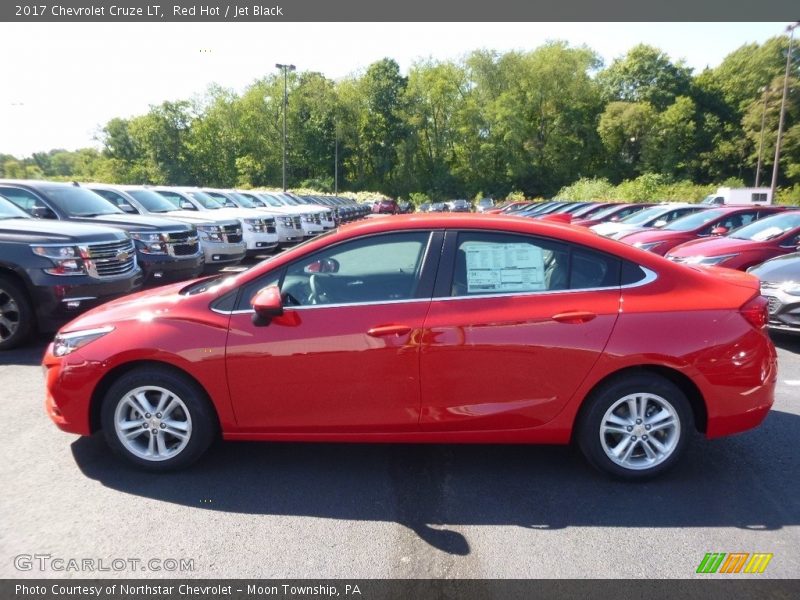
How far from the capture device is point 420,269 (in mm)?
3971

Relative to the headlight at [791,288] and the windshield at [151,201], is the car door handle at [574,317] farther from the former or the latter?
the windshield at [151,201]

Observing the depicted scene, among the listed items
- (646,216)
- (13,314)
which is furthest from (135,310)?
(646,216)

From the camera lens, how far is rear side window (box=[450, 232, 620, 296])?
3.94 m

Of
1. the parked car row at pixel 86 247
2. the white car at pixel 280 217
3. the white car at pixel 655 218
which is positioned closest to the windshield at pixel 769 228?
the white car at pixel 655 218

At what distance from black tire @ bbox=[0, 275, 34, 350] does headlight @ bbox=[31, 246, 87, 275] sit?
0.42 metres

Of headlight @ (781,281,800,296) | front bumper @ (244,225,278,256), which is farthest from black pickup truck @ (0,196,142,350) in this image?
headlight @ (781,281,800,296)

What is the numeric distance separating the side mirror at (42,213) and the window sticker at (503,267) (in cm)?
745

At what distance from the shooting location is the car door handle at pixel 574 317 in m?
3.81

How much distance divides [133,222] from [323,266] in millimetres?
7314

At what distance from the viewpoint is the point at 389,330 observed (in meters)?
3.79

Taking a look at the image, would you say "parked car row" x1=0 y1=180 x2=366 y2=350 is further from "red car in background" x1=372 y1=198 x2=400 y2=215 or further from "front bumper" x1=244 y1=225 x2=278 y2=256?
"red car in background" x1=372 y1=198 x2=400 y2=215

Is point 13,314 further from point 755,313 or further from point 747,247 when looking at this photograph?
point 747,247

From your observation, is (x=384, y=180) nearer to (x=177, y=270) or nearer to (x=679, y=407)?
(x=177, y=270)

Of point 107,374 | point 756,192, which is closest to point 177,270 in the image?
point 107,374
